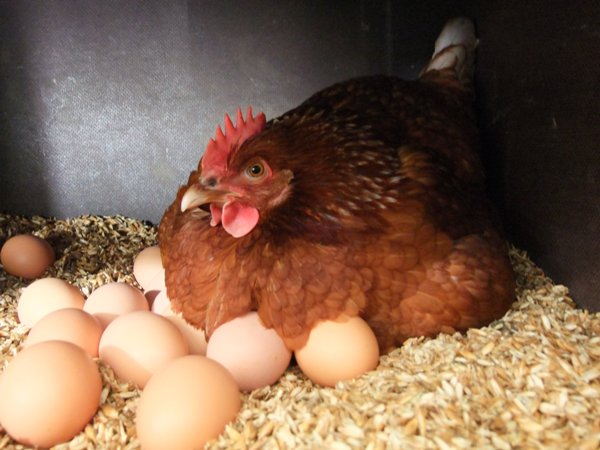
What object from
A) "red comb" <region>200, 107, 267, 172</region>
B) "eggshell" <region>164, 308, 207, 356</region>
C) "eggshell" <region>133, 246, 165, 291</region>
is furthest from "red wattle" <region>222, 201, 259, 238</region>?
"eggshell" <region>133, 246, 165, 291</region>

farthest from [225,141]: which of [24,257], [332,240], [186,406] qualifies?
[24,257]

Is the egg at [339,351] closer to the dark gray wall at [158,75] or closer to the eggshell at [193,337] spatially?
the eggshell at [193,337]

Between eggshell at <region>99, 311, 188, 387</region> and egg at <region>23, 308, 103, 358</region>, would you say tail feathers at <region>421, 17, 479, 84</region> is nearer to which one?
eggshell at <region>99, 311, 188, 387</region>

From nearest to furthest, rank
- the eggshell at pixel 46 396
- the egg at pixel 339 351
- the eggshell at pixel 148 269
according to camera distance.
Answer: the eggshell at pixel 46 396 → the egg at pixel 339 351 → the eggshell at pixel 148 269

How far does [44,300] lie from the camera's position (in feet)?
5.55

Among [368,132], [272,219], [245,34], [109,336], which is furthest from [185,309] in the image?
[245,34]

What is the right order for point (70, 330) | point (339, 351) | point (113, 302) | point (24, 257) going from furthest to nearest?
point (24, 257) < point (113, 302) < point (70, 330) < point (339, 351)

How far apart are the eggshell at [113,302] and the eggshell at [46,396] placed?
1.46 feet

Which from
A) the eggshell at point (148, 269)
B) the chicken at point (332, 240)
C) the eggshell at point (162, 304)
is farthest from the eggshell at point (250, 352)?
the eggshell at point (148, 269)

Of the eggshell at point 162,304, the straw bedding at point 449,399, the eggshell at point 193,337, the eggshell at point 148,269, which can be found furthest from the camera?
the eggshell at point 148,269

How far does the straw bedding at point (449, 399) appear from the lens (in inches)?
38.7

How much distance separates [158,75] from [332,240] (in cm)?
144

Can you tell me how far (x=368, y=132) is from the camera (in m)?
1.56

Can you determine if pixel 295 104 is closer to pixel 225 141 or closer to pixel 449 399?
pixel 225 141
